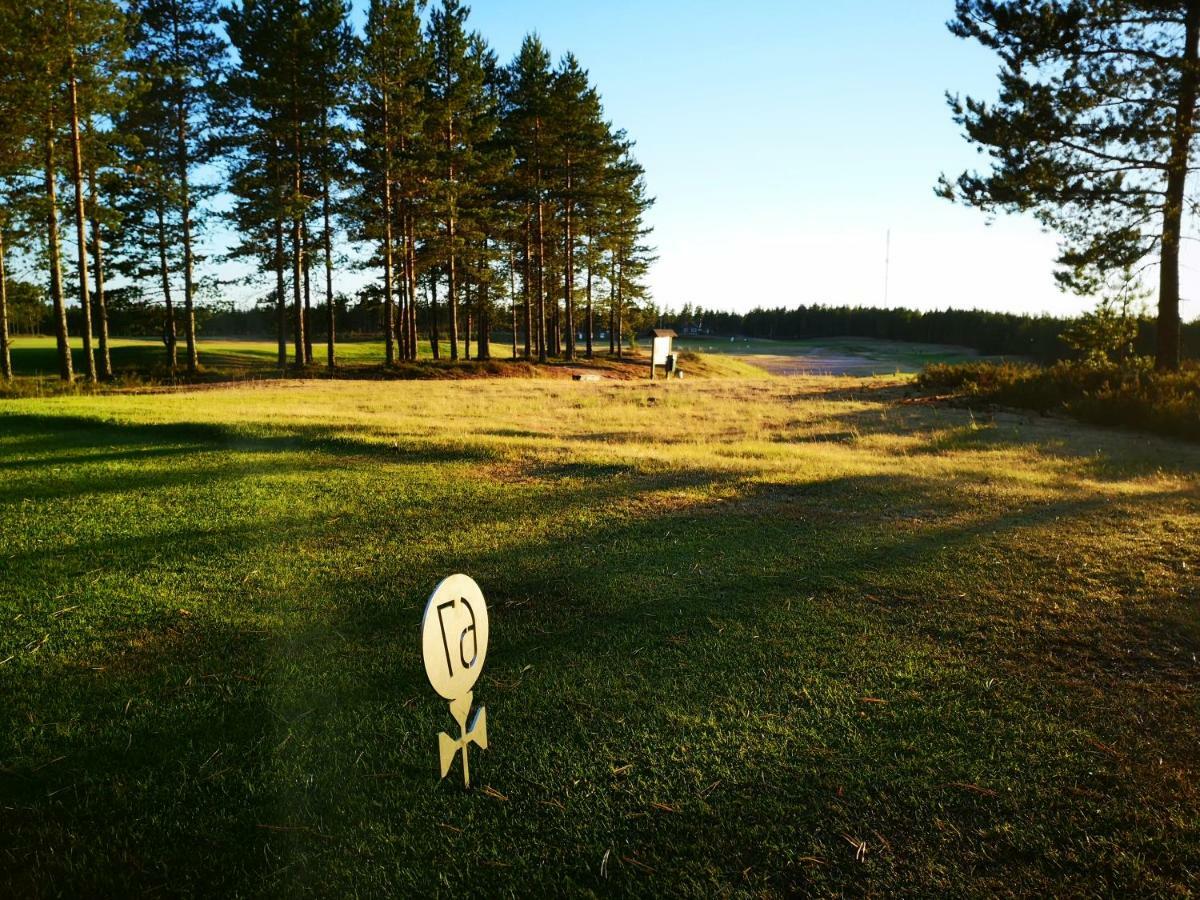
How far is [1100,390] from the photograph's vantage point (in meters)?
17.2

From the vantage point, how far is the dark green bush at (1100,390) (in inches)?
582

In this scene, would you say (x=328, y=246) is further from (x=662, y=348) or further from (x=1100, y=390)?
(x=1100, y=390)

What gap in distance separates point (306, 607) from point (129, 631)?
0.98 metres

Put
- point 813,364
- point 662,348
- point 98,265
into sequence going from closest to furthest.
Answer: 1. point 98,265
2. point 662,348
3. point 813,364

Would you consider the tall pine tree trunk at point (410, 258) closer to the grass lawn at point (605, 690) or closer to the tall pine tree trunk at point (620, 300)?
the tall pine tree trunk at point (620, 300)

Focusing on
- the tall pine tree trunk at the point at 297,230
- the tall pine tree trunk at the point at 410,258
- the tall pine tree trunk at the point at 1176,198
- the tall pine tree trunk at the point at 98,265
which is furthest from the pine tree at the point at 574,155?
the tall pine tree trunk at the point at 1176,198

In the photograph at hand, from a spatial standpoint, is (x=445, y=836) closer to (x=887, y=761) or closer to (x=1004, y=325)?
(x=887, y=761)

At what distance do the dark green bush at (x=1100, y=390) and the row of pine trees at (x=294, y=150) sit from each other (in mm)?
22470

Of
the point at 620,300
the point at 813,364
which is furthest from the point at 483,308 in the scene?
the point at 813,364

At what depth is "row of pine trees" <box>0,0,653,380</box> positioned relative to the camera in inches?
878

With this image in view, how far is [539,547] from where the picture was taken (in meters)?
6.17

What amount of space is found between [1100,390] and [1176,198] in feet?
17.1

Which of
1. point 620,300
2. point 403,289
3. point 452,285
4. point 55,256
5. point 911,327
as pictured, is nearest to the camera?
point 55,256

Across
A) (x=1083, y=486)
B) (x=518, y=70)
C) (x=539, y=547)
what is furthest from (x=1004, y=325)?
(x=539, y=547)
